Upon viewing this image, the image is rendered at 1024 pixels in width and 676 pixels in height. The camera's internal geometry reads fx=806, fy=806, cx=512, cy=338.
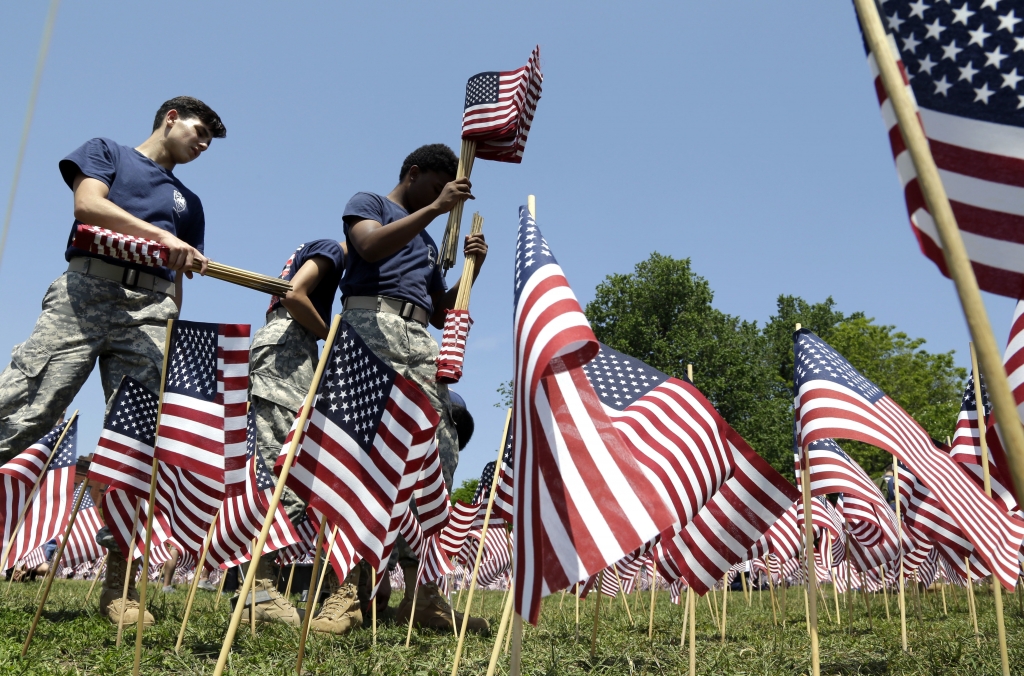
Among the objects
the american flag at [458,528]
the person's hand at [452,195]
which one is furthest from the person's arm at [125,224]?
the american flag at [458,528]

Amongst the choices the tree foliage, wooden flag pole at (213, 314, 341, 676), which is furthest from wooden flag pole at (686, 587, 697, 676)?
the tree foliage

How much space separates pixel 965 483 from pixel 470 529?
158 inches

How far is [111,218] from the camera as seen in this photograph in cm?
414

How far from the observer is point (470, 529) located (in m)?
7.20

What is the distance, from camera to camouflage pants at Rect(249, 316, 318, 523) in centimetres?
554

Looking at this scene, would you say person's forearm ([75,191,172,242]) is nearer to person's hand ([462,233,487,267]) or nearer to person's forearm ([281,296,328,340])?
person's forearm ([281,296,328,340])

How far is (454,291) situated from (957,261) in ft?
15.3

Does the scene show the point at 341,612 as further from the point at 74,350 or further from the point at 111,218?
the point at 111,218

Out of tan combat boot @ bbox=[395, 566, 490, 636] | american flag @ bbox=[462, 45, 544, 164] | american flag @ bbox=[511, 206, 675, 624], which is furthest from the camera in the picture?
american flag @ bbox=[462, 45, 544, 164]

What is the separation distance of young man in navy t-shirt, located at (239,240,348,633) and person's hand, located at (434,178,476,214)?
119 centimetres

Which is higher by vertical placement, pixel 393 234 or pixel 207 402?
pixel 393 234

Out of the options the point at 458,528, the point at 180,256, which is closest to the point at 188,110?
the point at 180,256

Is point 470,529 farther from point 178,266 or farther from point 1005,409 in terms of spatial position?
point 1005,409

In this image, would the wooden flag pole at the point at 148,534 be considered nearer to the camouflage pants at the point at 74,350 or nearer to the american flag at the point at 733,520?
the camouflage pants at the point at 74,350
